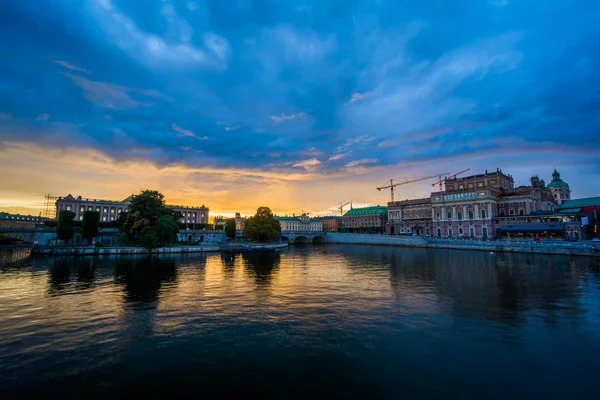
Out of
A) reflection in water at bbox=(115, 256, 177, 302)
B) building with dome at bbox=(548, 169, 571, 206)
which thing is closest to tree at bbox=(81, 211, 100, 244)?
reflection in water at bbox=(115, 256, 177, 302)

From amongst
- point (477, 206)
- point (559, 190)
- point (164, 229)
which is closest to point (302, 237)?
point (477, 206)

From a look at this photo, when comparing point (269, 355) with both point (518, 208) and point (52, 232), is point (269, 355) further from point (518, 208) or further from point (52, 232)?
point (518, 208)

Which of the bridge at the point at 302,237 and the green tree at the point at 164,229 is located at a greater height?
the green tree at the point at 164,229

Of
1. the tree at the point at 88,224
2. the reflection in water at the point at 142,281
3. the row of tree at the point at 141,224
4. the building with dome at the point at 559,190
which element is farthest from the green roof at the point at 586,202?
the tree at the point at 88,224

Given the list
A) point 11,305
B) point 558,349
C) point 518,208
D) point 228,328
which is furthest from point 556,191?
point 11,305

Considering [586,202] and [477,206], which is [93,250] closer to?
[477,206]

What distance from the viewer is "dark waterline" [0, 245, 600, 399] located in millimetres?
12102

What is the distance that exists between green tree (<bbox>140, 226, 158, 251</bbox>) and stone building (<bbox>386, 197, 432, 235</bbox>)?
112 meters

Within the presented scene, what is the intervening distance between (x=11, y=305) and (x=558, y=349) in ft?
127

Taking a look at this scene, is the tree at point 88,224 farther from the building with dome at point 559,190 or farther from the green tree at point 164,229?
the building with dome at point 559,190

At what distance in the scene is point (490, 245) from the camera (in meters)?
81.4

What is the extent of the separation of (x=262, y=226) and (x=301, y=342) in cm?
9462

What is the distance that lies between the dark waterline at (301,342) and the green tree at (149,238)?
41416 millimetres

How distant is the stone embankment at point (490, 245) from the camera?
64500 mm
